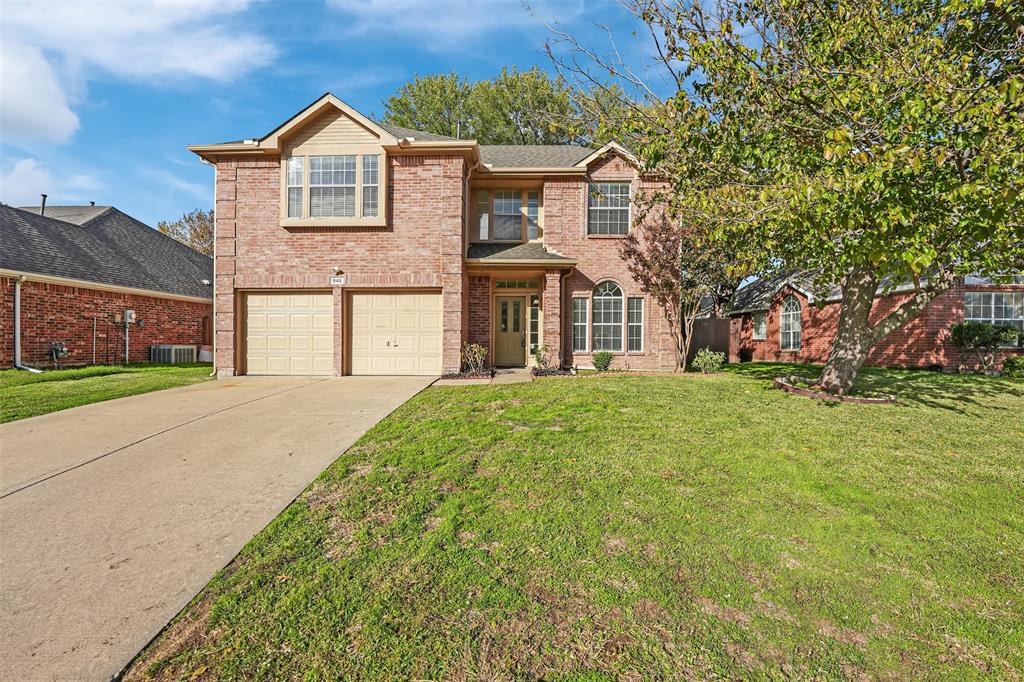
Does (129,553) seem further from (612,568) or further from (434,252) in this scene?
(434,252)

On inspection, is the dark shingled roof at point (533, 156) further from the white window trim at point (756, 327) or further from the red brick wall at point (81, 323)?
the red brick wall at point (81, 323)

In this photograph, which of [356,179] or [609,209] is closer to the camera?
[356,179]

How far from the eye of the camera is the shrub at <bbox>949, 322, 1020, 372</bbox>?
44.5ft

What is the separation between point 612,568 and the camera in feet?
9.81

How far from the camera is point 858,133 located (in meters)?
6.06

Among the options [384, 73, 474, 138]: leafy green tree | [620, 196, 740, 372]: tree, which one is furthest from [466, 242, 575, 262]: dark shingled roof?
[384, 73, 474, 138]: leafy green tree

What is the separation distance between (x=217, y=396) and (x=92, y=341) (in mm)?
10514

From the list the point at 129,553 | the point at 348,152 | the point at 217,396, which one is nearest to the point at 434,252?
the point at 348,152

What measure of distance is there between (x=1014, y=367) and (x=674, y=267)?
32.0 ft

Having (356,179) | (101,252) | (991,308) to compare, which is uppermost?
(356,179)

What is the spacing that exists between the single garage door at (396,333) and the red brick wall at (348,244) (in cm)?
39

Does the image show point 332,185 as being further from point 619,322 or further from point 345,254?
point 619,322

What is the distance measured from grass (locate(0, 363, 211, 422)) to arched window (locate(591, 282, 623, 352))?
1060 cm

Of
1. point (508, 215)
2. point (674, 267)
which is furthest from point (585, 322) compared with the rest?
point (508, 215)
